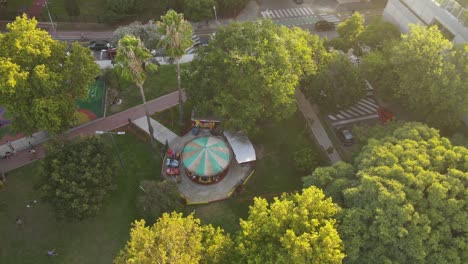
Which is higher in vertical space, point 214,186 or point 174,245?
point 174,245

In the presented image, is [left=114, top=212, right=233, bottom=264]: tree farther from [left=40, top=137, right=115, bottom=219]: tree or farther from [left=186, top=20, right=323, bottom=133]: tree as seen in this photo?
[left=186, top=20, right=323, bottom=133]: tree

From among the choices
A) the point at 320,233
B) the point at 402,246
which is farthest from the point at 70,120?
the point at 402,246

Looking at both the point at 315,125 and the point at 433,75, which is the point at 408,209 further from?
the point at 315,125

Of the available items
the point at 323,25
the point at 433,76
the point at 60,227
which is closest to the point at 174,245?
the point at 60,227

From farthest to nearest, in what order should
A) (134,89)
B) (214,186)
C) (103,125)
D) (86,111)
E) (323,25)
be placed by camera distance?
(323,25) < (134,89) < (86,111) < (103,125) < (214,186)

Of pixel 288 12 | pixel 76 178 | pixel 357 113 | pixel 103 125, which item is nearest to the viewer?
pixel 76 178

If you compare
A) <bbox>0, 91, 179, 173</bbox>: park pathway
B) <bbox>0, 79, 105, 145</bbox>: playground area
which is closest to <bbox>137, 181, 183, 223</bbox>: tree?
<bbox>0, 91, 179, 173</bbox>: park pathway

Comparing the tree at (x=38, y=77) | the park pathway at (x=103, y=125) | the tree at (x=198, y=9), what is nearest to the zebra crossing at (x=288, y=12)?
the tree at (x=198, y=9)

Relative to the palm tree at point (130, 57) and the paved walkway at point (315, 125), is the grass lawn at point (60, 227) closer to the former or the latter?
the palm tree at point (130, 57)

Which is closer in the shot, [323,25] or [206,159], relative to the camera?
[206,159]
